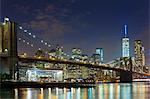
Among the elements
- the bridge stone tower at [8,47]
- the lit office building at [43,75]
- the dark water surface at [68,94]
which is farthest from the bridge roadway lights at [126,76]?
the dark water surface at [68,94]

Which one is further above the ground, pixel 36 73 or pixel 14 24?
pixel 14 24

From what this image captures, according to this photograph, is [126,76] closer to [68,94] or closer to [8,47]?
[8,47]

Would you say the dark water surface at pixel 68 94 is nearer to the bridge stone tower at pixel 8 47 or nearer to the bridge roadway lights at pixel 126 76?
the bridge stone tower at pixel 8 47

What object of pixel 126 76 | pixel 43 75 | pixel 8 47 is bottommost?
pixel 126 76

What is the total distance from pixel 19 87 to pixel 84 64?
9.82 m

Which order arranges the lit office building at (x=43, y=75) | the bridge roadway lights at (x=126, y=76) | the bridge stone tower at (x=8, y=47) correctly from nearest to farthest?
the bridge stone tower at (x=8, y=47) → the lit office building at (x=43, y=75) → the bridge roadway lights at (x=126, y=76)

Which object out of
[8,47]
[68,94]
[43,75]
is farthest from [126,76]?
[68,94]

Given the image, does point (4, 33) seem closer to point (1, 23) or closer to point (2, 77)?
point (1, 23)

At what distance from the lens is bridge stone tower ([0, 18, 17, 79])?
33.0 metres

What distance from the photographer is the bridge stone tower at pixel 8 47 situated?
33.0 m

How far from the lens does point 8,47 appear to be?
112ft

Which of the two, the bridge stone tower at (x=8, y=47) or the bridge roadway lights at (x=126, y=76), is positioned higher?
the bridge stone tower at (x=8, y=47)

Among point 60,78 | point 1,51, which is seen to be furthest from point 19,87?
point 60,78

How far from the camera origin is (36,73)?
138 feet
